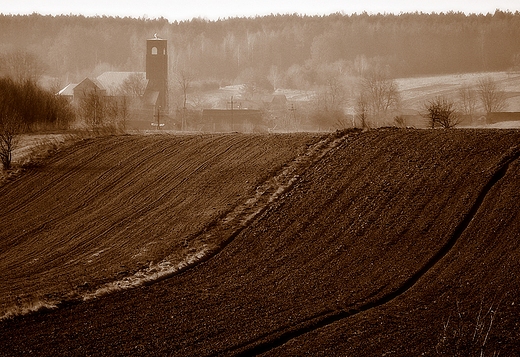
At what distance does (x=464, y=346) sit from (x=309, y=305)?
378cm

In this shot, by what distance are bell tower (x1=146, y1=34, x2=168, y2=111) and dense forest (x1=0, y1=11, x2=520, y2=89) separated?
2922cm

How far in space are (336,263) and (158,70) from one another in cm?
8245

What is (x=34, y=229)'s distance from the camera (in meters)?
24.3

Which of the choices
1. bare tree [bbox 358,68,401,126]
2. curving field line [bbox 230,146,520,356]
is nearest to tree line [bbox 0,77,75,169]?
curving field line [bbox 230,146,520,356]

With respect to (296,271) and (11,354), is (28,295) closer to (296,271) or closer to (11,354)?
(11,354)

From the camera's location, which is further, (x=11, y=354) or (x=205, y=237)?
(x=205, y=237)

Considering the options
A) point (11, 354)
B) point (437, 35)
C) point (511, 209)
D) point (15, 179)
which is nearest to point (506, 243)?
point (511, 209)

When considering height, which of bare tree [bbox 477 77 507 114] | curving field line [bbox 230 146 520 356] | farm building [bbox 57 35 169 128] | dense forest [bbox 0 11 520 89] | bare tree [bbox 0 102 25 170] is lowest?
curving field line [bbox 230 146 520 356]

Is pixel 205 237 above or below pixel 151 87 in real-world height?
below

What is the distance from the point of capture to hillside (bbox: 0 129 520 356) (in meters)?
13.2

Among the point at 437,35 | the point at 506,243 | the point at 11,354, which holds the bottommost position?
the point at 11,354

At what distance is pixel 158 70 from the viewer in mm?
95938

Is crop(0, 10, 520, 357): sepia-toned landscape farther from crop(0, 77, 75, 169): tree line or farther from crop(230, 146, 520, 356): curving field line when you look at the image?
crop(0, 77, 75, 169): tree line

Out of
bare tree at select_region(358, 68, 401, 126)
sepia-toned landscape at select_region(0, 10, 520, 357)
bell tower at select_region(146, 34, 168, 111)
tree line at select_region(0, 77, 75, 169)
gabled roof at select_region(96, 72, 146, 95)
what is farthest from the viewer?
gabled roof at select_region(96, 72, 146, 95)
